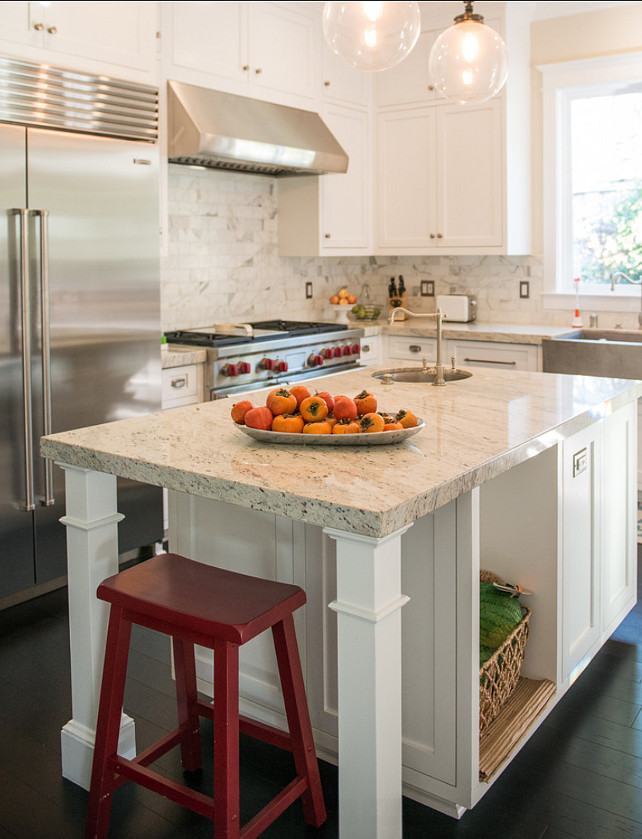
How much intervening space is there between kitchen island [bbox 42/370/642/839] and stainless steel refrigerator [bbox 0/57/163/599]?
3.16ft

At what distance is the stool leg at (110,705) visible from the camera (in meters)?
1.90

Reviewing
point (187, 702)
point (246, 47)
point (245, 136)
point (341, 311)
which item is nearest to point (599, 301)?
point (341, 311)

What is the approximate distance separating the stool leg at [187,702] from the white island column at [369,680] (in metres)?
0.62

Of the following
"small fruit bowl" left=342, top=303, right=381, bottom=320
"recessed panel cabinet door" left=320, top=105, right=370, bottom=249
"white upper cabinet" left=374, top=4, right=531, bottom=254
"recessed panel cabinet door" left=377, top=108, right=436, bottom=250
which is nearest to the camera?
"white upper cabinet" left=374, top=4, right=531, bottom=254

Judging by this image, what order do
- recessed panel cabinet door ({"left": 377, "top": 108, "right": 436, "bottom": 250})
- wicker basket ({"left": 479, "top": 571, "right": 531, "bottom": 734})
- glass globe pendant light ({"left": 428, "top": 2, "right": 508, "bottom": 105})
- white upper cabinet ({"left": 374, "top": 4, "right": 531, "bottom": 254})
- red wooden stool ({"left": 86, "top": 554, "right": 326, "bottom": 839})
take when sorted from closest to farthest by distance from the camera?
red wooden stool ({"left": 86, "top": 554, "right": 326, "bottom": 839})
wicker basket ({"left": 479, "top": 571, "right": 531, "bottom": 734})
glass globe pendant light ({"left": 428, "top": 2, "right": 508, "bottom": 105})
white upper cabinet ({"left": 374, "top": 4, "right": 531, "bottom": 254})
recessed panel cabinet door ({"left": 377, "top": 108, "right": 436, "bottom": 250})

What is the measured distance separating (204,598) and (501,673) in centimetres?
95

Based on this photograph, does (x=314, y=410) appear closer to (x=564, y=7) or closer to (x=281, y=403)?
(x=281, y=403)

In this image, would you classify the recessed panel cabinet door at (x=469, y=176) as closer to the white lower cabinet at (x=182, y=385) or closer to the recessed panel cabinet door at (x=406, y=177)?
the recessed panel cabinet door at (x=406, y=177)

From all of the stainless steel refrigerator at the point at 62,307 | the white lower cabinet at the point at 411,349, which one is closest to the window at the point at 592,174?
the white lower cabinet at the point at 411,349

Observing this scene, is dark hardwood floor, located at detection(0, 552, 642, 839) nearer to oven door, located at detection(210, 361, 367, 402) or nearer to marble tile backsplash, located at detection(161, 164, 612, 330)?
oven door, located at detection(210, 361, 367, 402)

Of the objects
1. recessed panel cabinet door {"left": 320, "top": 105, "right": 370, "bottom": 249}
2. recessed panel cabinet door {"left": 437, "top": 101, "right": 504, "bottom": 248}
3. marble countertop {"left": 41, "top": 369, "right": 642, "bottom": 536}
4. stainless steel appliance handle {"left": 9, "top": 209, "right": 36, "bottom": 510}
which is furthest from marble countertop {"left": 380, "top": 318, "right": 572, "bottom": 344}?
stainless steel appliance handle {"left": 9, "top": 209, "right": 36, "bottom": 510}

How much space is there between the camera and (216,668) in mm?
1701

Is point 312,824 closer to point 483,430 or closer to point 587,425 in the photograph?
point 483,430

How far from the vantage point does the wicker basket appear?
221 cm
